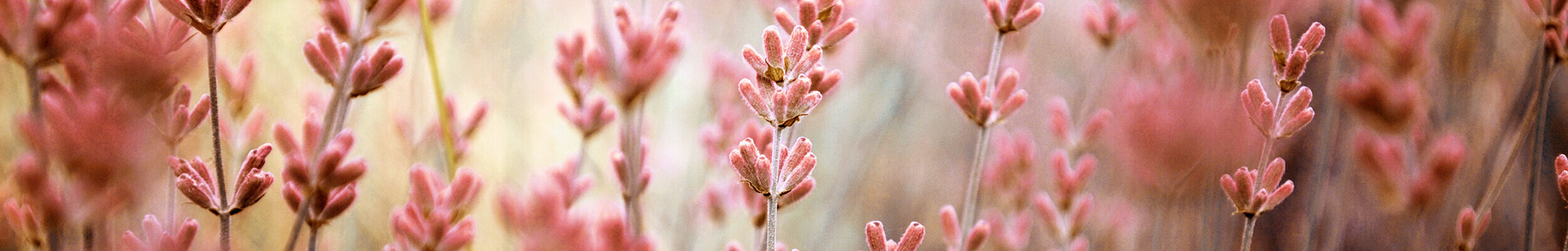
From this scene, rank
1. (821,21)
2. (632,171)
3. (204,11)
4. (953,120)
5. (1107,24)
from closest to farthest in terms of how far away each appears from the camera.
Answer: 1. (204,11)
2. (821,21)
3. (632,171)
4. (1107,24)
5. (953,120)

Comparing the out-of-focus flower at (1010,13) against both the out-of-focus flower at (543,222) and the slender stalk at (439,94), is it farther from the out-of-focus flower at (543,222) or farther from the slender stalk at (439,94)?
the slender stalk at (439,94)

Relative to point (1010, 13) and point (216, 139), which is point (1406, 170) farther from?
point (216, 139)

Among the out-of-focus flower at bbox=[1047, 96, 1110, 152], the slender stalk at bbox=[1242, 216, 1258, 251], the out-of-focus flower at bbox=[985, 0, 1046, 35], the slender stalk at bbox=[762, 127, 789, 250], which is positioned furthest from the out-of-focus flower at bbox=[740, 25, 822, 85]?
the out-of-focus flower at bbox=[1047, 96, 1110, 152]

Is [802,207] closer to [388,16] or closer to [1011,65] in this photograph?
[1011,65]

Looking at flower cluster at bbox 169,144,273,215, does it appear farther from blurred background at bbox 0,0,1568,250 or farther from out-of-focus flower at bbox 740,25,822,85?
out-of-focus flower at bbox 740,25,822,85

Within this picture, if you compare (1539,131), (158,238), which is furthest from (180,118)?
(1539,131)

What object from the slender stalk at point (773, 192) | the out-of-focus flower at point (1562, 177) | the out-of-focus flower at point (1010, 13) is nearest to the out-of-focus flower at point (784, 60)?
the slender stalk at point (773, 192)

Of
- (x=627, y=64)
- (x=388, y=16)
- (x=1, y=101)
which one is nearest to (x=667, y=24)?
(x=627, y=64)
